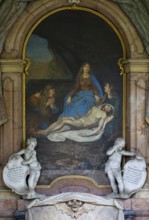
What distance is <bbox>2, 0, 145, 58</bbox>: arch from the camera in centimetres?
1364

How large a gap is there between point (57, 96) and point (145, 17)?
2025 millimetres

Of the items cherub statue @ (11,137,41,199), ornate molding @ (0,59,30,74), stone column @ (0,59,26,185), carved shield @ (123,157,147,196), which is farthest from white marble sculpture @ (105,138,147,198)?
ornate molding @ (0,59,30,74)

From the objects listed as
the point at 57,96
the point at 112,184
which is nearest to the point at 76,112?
the point at 57,96

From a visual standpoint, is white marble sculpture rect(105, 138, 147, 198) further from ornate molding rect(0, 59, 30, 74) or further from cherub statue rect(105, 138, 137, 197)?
ornate molding rect(0, 59, 30, 74)

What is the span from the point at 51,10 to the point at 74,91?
1449mm

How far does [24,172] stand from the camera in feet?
43.9

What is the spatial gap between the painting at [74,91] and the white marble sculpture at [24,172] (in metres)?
0.33

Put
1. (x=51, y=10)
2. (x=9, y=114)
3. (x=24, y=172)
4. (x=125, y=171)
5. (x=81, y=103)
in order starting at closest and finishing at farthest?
(x=24, y=172) < (x=125, y=171) < (x=9, y=114) < (x=51, y=10) < (x=81, y=103)

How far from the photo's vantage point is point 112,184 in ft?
44.3

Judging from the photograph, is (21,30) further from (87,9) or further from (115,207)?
(115,207)

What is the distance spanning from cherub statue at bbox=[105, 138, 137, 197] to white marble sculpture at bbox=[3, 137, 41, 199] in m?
1.22

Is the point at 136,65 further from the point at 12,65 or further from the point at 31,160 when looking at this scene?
the point at 31,160

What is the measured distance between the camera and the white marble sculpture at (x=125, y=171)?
13.4m

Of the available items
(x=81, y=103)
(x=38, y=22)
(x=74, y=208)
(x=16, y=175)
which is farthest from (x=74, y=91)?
(x=74, y=208)
